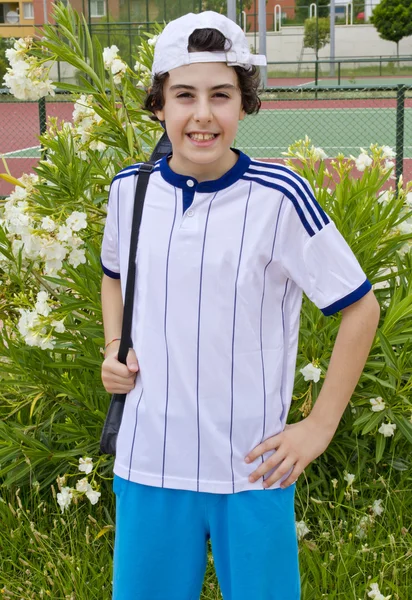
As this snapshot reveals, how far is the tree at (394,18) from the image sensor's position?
38438 mm

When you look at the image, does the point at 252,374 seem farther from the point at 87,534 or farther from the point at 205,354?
the point at 87,534

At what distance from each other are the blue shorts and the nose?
26.6 inches

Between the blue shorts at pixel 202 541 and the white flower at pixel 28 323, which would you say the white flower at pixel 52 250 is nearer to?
the white flower at pixel 28 323

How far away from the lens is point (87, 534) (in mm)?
2645

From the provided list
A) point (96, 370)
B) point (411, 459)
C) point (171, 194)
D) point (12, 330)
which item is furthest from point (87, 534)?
point (171, 194)

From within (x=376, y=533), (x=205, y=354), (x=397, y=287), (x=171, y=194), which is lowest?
(x=376, y=533)

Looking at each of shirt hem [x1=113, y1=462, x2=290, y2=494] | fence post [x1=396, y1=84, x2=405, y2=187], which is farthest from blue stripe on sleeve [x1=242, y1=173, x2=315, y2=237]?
fence post [x1=396, y1=84, x2=405, y2=187]

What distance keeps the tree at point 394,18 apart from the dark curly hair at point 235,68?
39099 millimetres

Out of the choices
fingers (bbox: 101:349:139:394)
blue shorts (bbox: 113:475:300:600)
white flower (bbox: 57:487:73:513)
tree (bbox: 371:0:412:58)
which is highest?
tree (bbox: 371:0:412:58)

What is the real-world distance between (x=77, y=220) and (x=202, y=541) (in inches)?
50.7

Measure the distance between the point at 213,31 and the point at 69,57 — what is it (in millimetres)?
1397

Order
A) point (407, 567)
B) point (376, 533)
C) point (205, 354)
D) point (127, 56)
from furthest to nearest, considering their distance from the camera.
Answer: point (127, 56), point (376, 533), point (407, 567), point (205, 354)

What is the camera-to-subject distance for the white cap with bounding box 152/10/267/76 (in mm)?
1634

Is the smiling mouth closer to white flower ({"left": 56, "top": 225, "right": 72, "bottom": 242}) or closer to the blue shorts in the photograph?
the blue shorts
